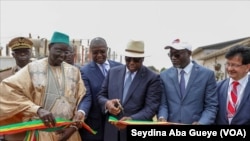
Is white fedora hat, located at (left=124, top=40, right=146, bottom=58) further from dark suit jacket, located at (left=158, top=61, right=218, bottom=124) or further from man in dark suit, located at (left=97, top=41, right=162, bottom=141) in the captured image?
dark suit jacket, located at (left=158, top=61, right=218, bottom=124)

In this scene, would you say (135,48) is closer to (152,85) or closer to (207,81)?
(152,85)

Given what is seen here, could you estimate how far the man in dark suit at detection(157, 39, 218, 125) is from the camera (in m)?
4.68

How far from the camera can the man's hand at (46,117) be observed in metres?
4.37

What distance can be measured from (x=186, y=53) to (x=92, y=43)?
1.40 meters

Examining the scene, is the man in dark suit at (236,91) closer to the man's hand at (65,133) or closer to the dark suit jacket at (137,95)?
the dark suit jacket at (137,95)

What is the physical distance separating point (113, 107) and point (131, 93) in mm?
303

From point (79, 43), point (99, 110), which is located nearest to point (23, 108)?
point (99, 110)

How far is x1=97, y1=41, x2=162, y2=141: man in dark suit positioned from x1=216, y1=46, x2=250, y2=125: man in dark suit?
30.5 inches

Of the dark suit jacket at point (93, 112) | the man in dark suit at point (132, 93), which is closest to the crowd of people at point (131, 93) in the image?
the man in dark suit at point (132, 93)

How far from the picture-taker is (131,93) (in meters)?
4.91

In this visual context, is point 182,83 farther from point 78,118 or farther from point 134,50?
point 78,118

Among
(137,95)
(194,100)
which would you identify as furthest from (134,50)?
(194,100)

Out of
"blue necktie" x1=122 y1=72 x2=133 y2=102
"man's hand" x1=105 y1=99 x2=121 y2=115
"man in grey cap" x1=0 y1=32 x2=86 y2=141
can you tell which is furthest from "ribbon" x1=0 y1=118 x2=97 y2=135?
"blue necktie" x1=122 y1=72 x2=133 y2=102

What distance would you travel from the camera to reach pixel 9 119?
185 inches
